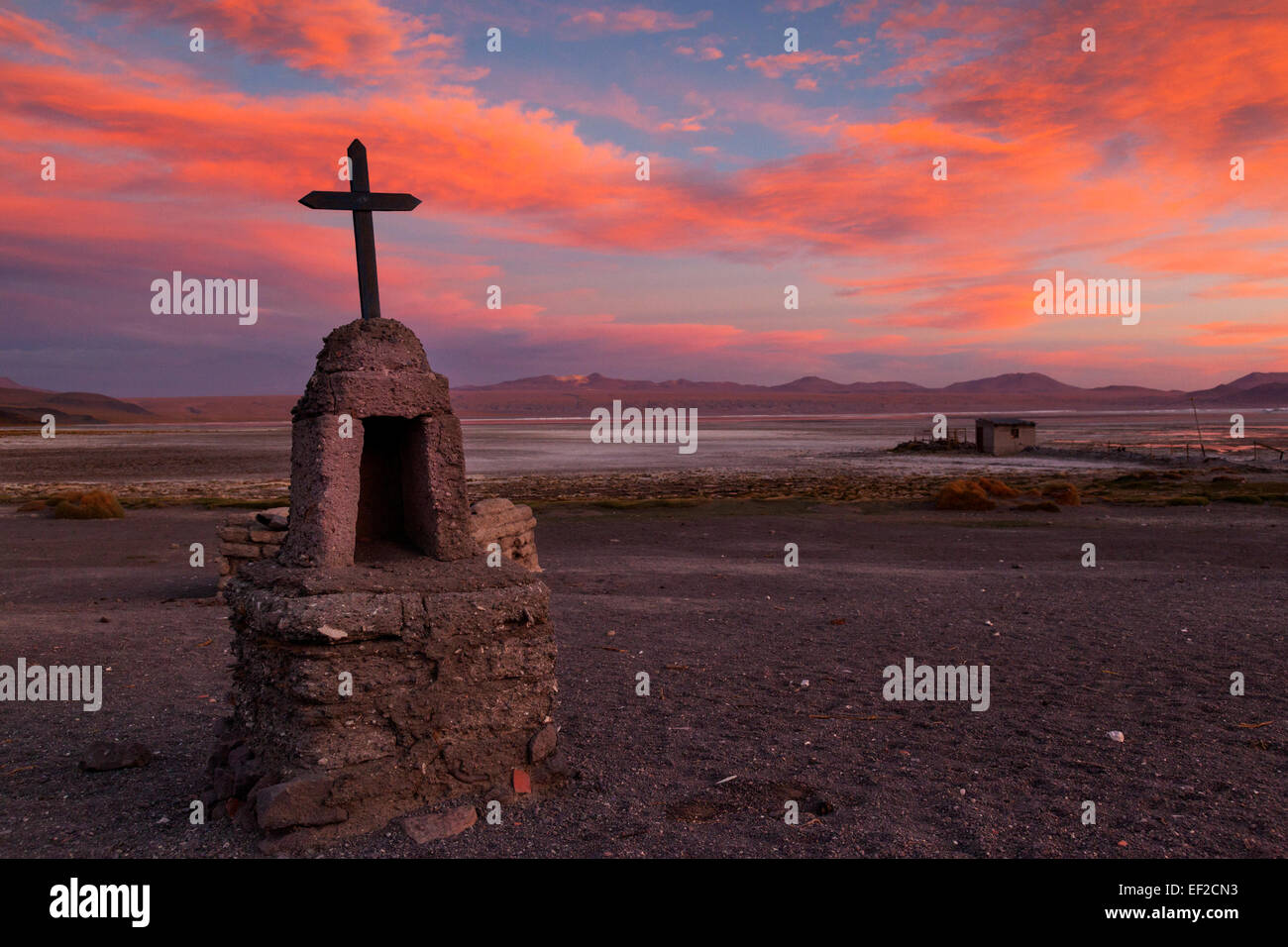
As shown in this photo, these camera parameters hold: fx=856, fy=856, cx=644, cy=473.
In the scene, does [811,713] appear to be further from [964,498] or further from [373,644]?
[964,498]

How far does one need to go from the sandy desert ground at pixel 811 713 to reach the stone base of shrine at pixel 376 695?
0.27 metres

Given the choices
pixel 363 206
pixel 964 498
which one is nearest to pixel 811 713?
pixel 363 206

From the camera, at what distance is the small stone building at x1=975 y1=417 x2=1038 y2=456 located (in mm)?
55156

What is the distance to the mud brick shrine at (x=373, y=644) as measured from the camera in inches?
196

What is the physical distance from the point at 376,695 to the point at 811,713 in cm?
376

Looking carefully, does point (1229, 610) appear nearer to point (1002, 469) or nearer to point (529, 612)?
point (529, 612)

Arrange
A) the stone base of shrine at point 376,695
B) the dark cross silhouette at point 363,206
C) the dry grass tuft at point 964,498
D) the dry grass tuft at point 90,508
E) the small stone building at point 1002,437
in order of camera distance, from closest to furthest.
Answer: the stone base of shrine at point 376,695 → the dark cross silhouette at point 363,206 → the dry grass tuft at point 90,508 → the dry grass tuft at point 964,498 → the small stone building at point 1002,437

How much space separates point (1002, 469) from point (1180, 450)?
19542mm

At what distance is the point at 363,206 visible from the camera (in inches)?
240

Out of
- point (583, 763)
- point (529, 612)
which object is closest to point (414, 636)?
point (529, 612)

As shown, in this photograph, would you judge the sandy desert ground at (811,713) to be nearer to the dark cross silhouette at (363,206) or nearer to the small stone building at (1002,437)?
the dark cross silhouette at (363,206)

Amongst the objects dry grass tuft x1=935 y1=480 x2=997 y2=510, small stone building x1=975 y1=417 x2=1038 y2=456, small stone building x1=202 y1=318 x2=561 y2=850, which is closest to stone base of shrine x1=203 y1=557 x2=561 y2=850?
small stone building x1=202 y1=318 x2=561 y2=850

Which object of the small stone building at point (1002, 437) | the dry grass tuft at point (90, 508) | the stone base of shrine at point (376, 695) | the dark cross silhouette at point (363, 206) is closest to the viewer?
the stone base of shrine at point (376, 695)

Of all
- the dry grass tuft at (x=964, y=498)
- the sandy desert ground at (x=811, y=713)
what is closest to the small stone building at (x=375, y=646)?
the sandy desert ground at (x=811, y=713)
